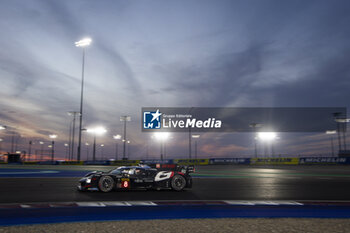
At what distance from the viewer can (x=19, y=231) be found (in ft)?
15.0

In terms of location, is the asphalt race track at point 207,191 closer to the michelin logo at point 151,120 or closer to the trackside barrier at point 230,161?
the michelin logo at point 151,120

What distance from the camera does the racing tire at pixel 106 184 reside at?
31.3 ft

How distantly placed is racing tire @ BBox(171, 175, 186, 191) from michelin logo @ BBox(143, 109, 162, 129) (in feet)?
88.7

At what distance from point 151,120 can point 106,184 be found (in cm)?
2931

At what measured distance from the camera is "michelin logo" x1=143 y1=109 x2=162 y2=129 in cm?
3769

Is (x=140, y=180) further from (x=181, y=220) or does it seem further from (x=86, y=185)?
(x=181, y=220)

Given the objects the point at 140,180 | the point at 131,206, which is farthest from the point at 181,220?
the point at 140,180

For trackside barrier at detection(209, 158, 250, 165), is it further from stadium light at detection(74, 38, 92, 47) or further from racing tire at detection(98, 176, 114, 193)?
racing tire at detection(98, 176, 114, 193)

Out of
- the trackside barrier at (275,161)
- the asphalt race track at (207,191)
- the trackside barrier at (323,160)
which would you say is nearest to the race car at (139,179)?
the asphalt race track at (207,191)

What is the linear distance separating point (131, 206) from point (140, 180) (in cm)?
319

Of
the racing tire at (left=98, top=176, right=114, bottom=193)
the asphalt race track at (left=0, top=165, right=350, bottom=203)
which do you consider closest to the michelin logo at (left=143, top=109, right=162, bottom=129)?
the asphalt race track at (left=0, top=165, right=350, bottom=203)

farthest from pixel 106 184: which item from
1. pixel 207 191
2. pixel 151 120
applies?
pixel 151 120

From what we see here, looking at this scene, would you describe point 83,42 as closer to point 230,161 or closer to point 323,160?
point 230,161

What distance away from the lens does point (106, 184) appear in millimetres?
9609
